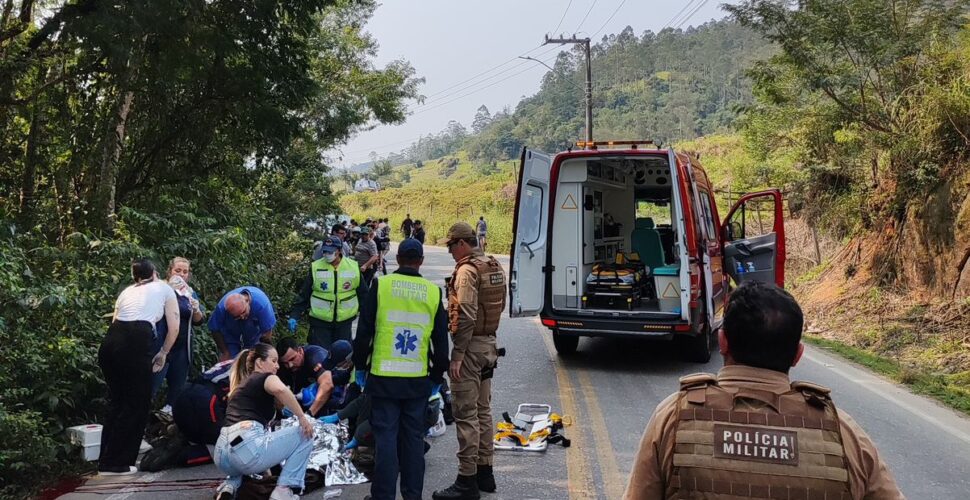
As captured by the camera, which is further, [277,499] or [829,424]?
[277,499]

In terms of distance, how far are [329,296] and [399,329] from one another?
3.08 m

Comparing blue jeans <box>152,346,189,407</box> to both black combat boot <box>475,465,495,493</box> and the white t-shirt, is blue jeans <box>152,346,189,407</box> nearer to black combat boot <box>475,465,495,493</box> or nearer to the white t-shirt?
the white t-shirt

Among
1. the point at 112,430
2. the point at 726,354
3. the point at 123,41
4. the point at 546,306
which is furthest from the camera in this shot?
the point at 546,306

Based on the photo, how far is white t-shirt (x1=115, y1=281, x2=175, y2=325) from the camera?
5.09 metres

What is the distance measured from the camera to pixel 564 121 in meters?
89.3

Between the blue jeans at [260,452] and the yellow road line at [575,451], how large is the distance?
1.69 m

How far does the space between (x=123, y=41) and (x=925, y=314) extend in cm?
1055

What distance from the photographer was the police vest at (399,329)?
4.27 m

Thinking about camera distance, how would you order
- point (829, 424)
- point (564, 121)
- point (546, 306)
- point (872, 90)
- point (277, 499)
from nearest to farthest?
point (829, 424) < point (277, 499) < point (546, 306) < point (872, 90) < point (564, 121)

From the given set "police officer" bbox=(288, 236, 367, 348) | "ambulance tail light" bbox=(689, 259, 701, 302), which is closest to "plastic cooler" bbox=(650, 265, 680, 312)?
"ambulance tail light" bbox=(689, 259, 701, 302)

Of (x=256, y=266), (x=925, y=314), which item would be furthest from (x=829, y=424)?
(x=925, y=314)

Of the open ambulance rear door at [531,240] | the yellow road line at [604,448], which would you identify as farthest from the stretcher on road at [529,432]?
the open ambulance rear door at [531,240]

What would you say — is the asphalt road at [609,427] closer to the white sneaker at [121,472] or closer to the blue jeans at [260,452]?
the white sneaker at [121,472]

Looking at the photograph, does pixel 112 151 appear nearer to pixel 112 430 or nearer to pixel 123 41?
pixel 123 41
